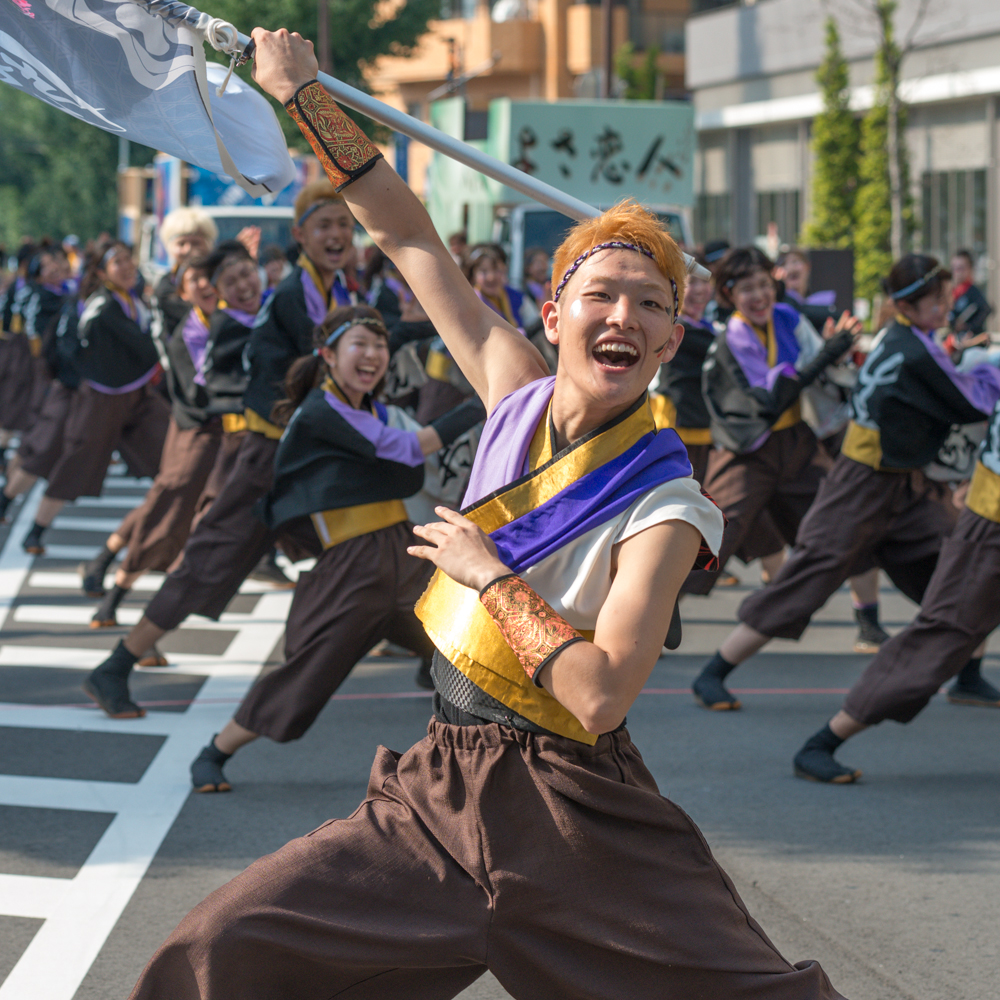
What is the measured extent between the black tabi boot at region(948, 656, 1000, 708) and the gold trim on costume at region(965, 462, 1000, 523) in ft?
4.76

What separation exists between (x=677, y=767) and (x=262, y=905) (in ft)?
11.5

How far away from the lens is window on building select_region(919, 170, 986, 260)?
25609 millimetres

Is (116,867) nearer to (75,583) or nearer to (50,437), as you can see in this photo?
(75,583)

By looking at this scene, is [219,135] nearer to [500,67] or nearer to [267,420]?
[267,420]

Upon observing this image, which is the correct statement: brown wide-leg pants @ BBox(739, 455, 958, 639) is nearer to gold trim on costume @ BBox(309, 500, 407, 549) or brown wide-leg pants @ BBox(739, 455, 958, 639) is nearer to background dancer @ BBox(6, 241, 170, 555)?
gold trim on costume @ BBox(309, 500, 407, 549)

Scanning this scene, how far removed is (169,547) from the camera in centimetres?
761

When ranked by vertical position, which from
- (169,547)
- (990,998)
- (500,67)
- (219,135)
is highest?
(500,67)

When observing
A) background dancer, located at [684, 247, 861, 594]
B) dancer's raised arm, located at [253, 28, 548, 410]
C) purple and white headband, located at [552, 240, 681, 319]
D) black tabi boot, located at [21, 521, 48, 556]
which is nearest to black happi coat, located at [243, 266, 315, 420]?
background dancer, located at [684, 247, 861, 594]

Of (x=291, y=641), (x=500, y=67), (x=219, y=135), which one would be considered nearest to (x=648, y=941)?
(x=219, y=135)

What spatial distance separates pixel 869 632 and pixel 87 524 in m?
6.51

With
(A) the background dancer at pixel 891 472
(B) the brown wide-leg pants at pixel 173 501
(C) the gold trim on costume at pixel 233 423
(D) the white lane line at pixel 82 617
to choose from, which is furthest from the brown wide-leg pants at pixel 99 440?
(A) the background dancer at pixel 891 472

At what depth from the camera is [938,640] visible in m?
5.30

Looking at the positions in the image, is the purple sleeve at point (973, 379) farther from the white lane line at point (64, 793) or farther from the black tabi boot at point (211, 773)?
the white lane line at point (64, 793)

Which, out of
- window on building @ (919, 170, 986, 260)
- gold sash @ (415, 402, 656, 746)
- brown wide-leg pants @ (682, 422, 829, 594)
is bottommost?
brown wide-leg pants @ (682, 422, 829, 594)
